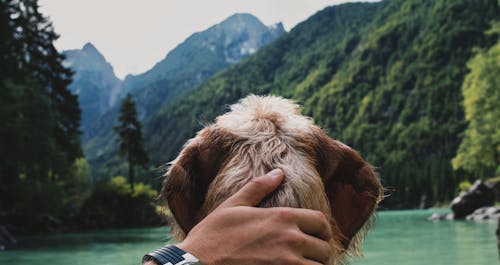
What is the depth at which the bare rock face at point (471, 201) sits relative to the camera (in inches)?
1788

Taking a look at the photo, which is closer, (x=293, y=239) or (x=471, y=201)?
(x=293, y=239)

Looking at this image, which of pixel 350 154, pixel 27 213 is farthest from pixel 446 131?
pixel 350 154

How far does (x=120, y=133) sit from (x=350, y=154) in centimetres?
5535

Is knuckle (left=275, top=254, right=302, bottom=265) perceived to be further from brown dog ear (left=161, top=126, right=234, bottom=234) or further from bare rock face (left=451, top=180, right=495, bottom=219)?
bare rock face (left=451, top=180, right=495, bottom=219)

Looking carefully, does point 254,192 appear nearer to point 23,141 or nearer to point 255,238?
point 255,238

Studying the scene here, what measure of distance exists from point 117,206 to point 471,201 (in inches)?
1069

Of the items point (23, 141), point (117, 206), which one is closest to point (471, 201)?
point (117, 206)

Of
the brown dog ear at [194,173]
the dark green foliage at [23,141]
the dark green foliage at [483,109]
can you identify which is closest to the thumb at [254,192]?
the brown dog ear at [194,173]

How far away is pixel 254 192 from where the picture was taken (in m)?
1.47

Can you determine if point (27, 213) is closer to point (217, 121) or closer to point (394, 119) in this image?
point (217, 121)

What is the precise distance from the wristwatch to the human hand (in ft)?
0.09

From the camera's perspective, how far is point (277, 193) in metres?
1.55

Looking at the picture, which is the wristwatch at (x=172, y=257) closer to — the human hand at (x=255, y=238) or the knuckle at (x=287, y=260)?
the human hand at (x=255, y=238)

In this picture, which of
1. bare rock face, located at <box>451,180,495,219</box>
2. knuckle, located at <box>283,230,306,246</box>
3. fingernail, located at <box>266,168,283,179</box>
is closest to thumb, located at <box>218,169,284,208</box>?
fingernail, located at <box>266,168,283,179</box>
